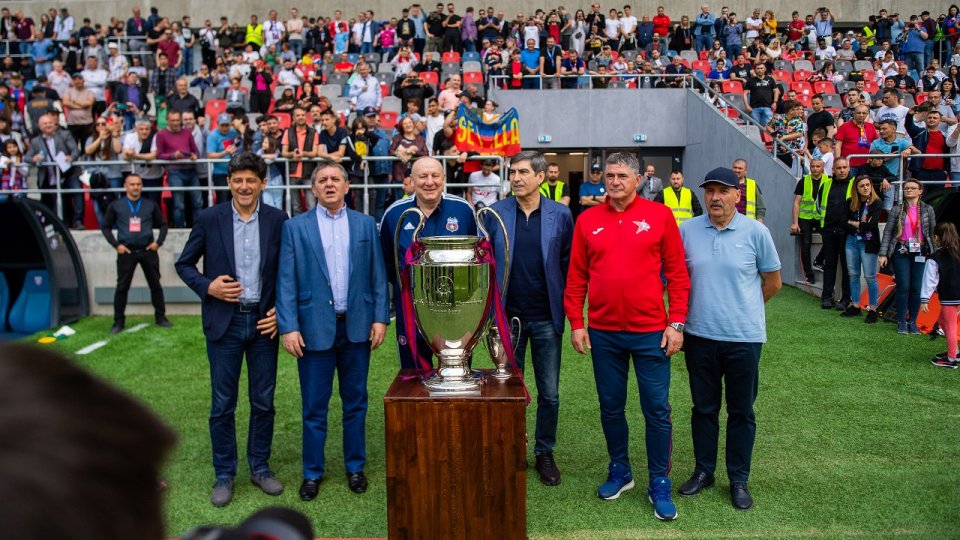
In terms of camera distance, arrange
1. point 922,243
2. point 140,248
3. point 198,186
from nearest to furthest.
A: point 922,243 → point 140,248 → point 198,186

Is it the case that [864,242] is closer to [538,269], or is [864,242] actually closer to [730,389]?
[730,389]

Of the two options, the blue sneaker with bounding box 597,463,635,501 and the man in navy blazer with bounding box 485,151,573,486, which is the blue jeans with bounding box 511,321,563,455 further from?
the blue sneaker with bounding box 597,463,635,501

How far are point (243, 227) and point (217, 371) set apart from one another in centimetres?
77

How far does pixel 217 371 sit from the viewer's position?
4.25 metres

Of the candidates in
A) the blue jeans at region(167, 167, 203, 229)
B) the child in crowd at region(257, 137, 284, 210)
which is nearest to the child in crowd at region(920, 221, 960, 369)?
the child in crowd at region(257, 137, 284, 210)

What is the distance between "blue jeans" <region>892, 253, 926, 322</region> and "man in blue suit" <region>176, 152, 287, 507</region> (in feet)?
20.5

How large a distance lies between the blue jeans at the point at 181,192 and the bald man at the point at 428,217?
19.9 ft

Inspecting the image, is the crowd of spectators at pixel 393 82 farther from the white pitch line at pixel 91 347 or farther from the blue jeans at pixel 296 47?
the white pitch line at pixel 91 347

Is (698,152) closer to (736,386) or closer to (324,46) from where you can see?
(324,46)

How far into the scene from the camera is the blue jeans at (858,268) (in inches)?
338

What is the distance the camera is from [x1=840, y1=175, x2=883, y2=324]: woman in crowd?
27.8ft

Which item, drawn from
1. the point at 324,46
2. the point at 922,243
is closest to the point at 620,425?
the point at 922,243

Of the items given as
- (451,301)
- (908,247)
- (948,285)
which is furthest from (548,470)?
(908,247)

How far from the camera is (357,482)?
4297 mm
